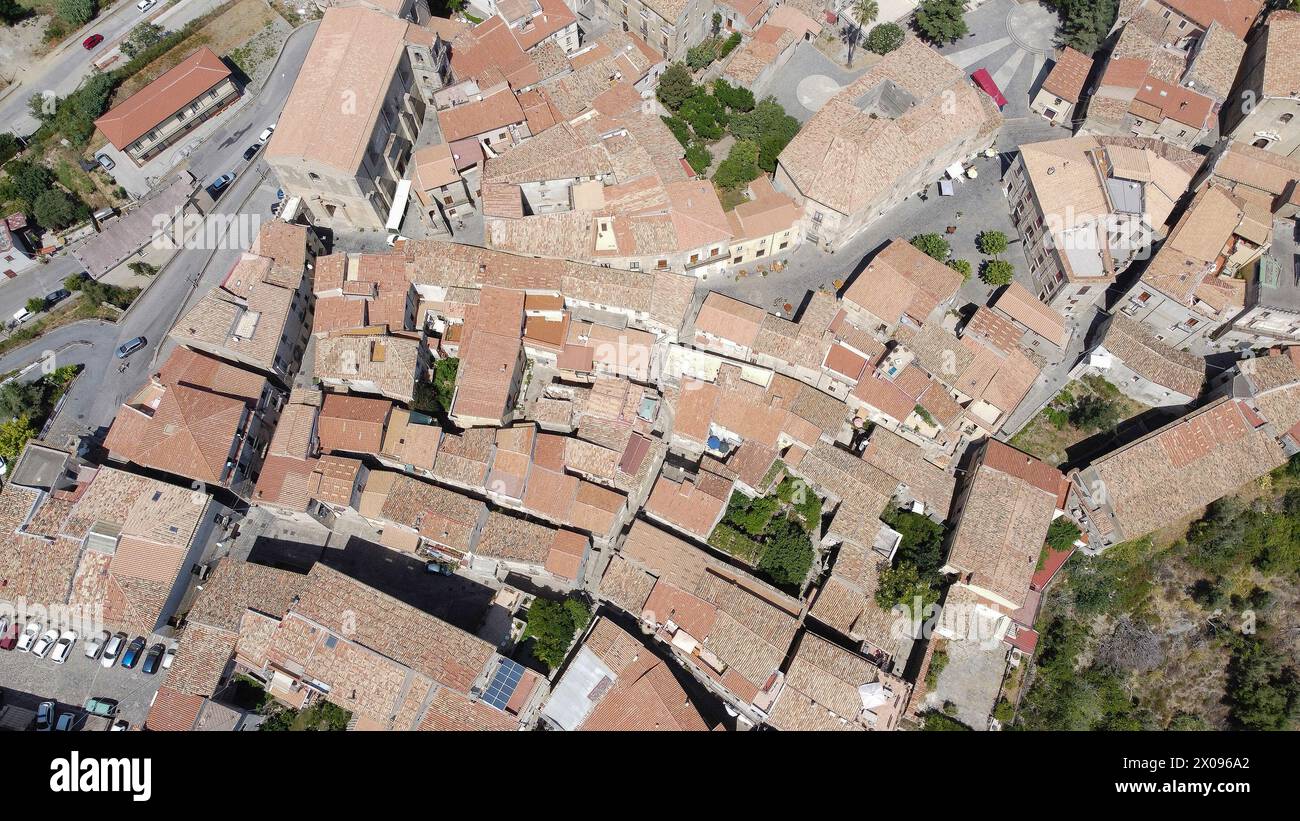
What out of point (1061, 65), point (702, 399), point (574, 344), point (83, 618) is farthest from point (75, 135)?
point (1061, 65)

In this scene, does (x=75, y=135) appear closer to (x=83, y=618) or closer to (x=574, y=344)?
(x=83, y=618)

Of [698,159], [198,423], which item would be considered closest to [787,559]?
[698,159]

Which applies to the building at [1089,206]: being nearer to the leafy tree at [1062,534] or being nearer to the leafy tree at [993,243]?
the leafy tree at [993,243]

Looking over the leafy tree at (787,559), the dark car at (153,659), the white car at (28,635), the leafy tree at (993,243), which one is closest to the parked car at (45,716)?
the white car at (28,635)

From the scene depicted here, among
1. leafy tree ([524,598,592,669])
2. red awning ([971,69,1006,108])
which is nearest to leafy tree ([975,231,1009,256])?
red awning ([971,69,1006,108])

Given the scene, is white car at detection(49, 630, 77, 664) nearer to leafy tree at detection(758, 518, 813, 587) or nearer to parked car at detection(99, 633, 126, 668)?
parked car at detection(99, 633, 126, 668)

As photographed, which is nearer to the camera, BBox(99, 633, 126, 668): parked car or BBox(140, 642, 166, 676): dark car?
BBox(140, 642, 166, 676): dark car
